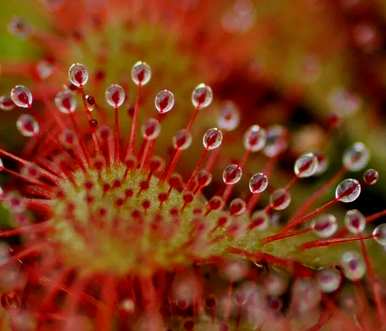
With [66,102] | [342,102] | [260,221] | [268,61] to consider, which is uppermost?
[268,61]

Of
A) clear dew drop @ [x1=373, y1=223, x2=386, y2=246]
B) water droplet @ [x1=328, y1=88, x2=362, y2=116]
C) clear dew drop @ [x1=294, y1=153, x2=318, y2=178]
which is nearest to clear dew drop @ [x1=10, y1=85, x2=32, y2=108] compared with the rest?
clear dew drop @ [x1=294, y1=153, x2=318, y2=178]

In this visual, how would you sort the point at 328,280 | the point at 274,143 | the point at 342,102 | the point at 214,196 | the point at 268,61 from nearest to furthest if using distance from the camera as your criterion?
the point at 328,280, the point at 214,196, the point at 274,143, the point at 342,102, the point at 268,61

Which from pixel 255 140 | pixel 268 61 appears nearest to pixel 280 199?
pixel 255 140

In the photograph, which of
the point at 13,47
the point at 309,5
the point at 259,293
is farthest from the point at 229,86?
the point at 259,293

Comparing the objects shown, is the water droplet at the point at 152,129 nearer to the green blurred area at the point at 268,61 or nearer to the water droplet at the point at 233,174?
the water droplet at the point at 233,174

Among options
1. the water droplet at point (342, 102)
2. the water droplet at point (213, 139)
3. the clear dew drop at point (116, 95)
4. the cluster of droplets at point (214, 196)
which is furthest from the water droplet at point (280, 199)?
the water droplet at point (342, 102)

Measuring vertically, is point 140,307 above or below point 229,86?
below

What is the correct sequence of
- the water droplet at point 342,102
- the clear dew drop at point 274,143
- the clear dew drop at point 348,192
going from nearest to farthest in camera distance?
the clear dew drop at point 348,192, the clear dew drop at point 274,143, the water droplet at point 342,102

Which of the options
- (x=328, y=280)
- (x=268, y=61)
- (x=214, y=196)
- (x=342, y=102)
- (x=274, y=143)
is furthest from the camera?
(x=268, y=61)

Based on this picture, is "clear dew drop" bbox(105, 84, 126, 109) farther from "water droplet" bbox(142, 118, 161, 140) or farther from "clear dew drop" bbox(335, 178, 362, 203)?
"clear dew drop" bbox(335, 178, 362, 203)

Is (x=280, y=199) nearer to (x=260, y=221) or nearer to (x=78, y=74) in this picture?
(x=260, y=221)

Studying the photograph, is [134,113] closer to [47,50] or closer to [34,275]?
[34,275]
